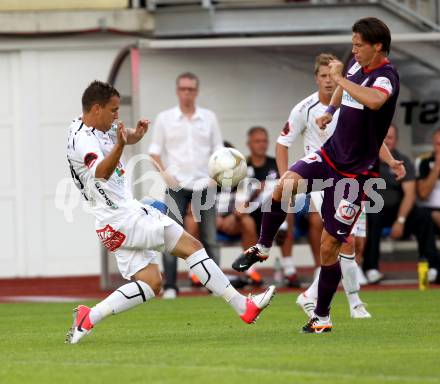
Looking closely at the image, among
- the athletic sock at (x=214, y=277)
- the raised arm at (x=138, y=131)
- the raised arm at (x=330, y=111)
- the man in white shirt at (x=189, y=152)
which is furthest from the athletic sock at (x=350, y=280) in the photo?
the man in white shirt at (x=189, y=152)

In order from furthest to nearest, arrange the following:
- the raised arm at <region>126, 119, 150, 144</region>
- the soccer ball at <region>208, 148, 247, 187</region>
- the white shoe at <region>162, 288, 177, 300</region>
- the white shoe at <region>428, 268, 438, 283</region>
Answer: the white shoe at <region>428, 268, 438, 283</region> → the white shoe at <region>162, 288, 177, 300</region> → the soccer ball at <region>208, 148, 247, 187</region> → the raised arm at <region>126, 119, 150, 144</region>

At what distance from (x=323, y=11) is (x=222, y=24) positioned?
55.1 inches

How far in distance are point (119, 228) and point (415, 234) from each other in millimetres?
7900

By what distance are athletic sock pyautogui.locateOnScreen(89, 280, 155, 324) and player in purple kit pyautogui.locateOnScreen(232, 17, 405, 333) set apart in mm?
1238

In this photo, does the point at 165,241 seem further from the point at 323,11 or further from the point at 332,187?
the point at 323,11

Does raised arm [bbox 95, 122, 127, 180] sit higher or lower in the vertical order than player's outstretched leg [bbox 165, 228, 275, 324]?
higher

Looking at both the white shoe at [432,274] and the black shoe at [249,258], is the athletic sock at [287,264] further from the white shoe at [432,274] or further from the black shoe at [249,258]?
the black shoe at [249,258]

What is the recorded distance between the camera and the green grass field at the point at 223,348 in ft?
23.6

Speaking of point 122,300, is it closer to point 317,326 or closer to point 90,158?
point 90,158

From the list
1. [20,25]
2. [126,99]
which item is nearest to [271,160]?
[126,99]

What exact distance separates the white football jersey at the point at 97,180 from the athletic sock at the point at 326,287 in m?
1.53

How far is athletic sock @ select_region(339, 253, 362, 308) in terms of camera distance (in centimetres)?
1130

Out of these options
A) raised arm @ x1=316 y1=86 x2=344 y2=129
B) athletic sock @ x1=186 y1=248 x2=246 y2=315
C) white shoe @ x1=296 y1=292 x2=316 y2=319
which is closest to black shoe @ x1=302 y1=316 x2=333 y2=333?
athletic sock @ x1=186 y1=248 x2=246 y2=315

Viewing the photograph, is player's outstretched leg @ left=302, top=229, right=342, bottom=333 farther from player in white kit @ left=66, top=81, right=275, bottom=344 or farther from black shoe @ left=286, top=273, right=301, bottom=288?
black shoe @ left=286, top=273, right=301, bottom=288
